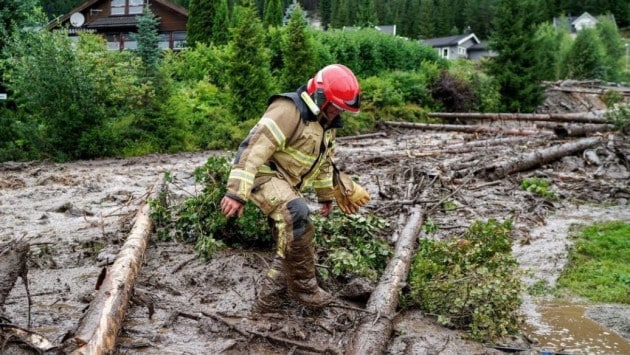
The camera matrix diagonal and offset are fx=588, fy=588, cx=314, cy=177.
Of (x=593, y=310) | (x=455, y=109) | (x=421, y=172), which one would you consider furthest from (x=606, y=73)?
(x=593, y=310)

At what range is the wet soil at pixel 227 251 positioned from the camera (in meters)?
4.32

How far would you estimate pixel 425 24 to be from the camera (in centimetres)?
7531

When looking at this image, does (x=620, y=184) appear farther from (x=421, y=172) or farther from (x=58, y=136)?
(x=58, y=136)

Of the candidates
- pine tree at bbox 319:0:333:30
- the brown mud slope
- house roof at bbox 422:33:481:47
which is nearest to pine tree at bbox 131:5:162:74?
the brown mud slope

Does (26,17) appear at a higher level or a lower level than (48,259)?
higher

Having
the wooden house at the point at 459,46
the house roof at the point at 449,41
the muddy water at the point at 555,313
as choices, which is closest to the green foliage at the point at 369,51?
the muddy water at the point at 555,313

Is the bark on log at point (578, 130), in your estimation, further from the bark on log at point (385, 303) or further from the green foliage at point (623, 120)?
the bark on log at point (385, 303)

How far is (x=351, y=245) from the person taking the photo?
19.8 feet

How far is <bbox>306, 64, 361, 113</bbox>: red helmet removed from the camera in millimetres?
4426

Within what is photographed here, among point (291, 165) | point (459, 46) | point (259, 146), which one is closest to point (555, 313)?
point (291, 165)

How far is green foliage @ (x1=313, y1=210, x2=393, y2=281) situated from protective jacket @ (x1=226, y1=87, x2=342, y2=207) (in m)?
0.93

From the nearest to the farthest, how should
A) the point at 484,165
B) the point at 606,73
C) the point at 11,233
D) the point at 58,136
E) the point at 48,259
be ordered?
the point at 48,259 < the point at 11,233 < the point at 484,165 < the point at 58,136 < the point at 606,73

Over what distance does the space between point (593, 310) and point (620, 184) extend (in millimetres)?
6611

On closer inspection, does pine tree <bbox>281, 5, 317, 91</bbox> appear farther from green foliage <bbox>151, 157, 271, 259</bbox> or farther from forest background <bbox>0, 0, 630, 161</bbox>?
green foliage <bbox>151, 157, 271, 259</bbox>
